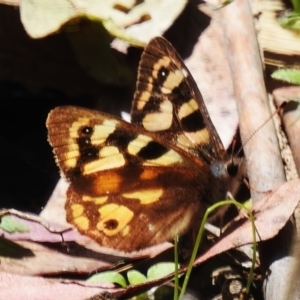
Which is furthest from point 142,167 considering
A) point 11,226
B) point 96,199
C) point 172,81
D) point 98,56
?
point 98,56

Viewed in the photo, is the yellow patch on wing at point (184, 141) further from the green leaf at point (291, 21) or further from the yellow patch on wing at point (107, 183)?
the green leaf at point (291, 21)

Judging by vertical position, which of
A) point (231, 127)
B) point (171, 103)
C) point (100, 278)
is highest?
point (171, 103)

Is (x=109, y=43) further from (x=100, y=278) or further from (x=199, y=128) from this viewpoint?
(x=100, y=278)

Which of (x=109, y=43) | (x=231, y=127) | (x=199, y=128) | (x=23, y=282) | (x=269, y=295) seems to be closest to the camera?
(x=269, y=295)

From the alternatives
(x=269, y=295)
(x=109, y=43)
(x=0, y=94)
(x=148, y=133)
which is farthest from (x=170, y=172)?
(x=0, y=94)

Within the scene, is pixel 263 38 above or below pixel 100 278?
above

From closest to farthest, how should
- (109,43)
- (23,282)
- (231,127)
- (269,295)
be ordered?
(269,295) → (23,282) → (231,127) → (109,43)

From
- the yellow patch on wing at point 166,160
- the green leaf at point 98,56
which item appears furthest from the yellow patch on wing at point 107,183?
the green leaf at point 98,56
